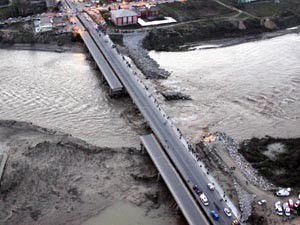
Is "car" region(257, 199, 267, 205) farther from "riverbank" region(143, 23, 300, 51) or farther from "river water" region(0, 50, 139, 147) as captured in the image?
"riverbank" region(143, 23, 300, 51)

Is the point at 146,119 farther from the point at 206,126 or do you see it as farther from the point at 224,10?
the point at 224,10

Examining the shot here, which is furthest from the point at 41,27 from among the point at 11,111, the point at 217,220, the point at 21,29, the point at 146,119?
the point at 217,220

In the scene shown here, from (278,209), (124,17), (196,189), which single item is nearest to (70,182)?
(196,189)

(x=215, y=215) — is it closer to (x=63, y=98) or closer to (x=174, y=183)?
(x=174, y=183)

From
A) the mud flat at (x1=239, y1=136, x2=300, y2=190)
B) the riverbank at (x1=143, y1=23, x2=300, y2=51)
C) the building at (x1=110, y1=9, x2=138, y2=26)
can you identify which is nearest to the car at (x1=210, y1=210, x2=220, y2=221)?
the mud flat at (x1=239, y1=136, x2=300, y2=190)

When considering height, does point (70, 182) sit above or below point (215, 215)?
below

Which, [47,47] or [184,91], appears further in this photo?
[47,47]

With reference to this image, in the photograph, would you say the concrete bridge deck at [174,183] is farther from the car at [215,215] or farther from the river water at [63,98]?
the river water at [63,98]
